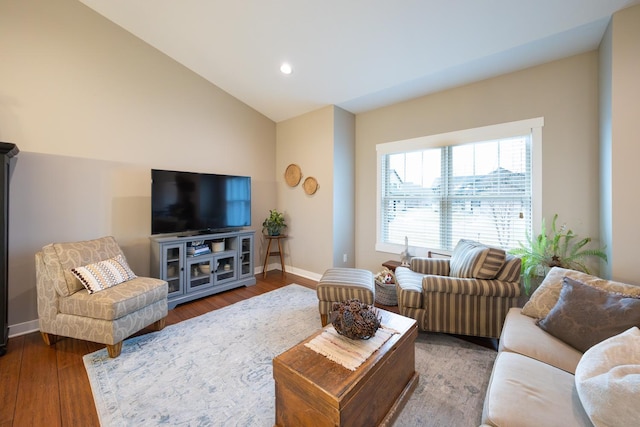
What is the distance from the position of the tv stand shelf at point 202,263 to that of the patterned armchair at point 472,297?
2.40 meters

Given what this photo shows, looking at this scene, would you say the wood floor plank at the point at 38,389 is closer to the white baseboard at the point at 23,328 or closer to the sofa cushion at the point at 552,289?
the white baseboard at the point at 23,328

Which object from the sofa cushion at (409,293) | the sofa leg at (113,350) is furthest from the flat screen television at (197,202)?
the sofa cushion at (409,293)

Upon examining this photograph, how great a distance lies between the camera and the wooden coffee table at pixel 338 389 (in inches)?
44.3

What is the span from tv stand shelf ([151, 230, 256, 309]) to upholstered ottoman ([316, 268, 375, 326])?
165cm

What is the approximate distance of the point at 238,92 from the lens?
3.97 m

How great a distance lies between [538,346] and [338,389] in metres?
1.22

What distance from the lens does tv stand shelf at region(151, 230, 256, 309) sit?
307 cm

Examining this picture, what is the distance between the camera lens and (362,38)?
8.46 feet

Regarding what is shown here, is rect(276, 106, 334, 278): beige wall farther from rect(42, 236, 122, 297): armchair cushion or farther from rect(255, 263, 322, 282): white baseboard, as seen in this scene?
rect(42, 236, 122, 297): armchair cushion

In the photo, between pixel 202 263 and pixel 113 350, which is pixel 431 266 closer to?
pixel 202 263

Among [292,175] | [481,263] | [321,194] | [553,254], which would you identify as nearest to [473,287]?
[481,263]

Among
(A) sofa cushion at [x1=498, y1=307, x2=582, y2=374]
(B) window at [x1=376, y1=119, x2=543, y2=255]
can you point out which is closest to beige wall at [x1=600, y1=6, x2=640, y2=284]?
(B) window at [x1=376, y1=119, x2=543, y2=255]

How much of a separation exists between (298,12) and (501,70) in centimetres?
230

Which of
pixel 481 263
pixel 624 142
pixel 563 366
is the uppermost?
pixel 624 142
